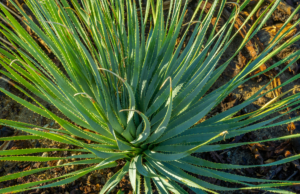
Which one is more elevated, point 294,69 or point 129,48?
point 129,48

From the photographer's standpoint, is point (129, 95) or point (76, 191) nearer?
point (129, 95)

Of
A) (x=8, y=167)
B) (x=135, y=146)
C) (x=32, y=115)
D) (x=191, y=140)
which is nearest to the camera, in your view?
(x=191, y=140)

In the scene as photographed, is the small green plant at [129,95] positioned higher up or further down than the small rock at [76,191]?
higher up

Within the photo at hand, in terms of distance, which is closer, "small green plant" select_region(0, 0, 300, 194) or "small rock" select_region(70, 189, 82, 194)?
"small green plant" select_region(0, 0, 300, 194)

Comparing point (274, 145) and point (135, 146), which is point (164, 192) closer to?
point (135, 146)

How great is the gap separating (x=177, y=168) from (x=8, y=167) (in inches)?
46.9

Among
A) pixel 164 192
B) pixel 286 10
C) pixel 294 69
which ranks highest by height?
pixel 286 10

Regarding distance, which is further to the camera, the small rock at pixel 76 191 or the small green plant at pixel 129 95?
the small rock at pixel 76 191

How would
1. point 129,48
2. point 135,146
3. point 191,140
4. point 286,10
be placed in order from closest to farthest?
point 191,140 < point 135,146 < point 129,48 < point 286,10

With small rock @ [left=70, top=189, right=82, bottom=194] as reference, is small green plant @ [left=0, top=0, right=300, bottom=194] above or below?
above

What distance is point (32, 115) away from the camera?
1.65 meters

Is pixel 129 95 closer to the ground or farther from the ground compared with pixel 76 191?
farther from the ground

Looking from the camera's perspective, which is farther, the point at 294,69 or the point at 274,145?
the point at 294,69

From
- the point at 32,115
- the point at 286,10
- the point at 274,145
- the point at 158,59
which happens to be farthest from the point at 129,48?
the point at 286,10
